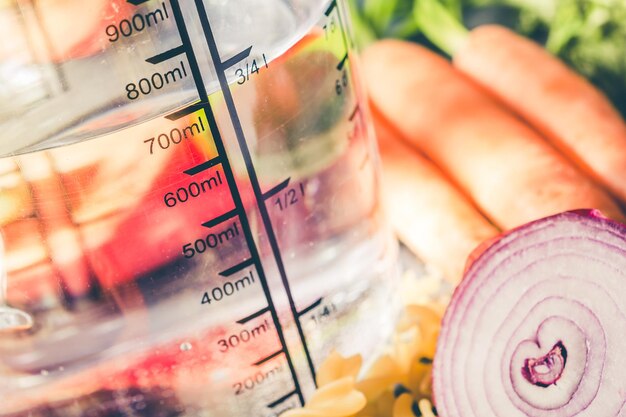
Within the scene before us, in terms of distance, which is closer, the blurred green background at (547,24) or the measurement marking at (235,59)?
the measurement marking at (235,59)

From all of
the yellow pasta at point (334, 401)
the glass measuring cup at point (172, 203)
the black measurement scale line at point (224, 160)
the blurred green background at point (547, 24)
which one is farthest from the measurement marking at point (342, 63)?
the blurred green background at point (547, 24)

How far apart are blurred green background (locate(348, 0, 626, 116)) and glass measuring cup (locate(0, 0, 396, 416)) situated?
1.30 ft

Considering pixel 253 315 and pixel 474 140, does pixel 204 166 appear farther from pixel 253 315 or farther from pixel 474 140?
pixel 474 140

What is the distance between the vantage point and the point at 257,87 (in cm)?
49

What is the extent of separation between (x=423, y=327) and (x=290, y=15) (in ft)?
0.84

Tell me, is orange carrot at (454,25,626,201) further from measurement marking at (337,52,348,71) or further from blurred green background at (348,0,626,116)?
measurement marking at (337,52,348,71)

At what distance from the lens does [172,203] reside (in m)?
0.47

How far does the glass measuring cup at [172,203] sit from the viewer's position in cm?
46

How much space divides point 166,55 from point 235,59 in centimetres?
4

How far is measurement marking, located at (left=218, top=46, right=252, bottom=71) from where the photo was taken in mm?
466

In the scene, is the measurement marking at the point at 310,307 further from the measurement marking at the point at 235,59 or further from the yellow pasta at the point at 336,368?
the measurement marking at the point at 235,59

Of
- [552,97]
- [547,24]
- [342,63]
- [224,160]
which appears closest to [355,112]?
[342,63]

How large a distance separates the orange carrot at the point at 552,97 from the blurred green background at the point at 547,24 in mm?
35

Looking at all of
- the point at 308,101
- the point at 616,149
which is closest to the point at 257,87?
the point at 308,101
